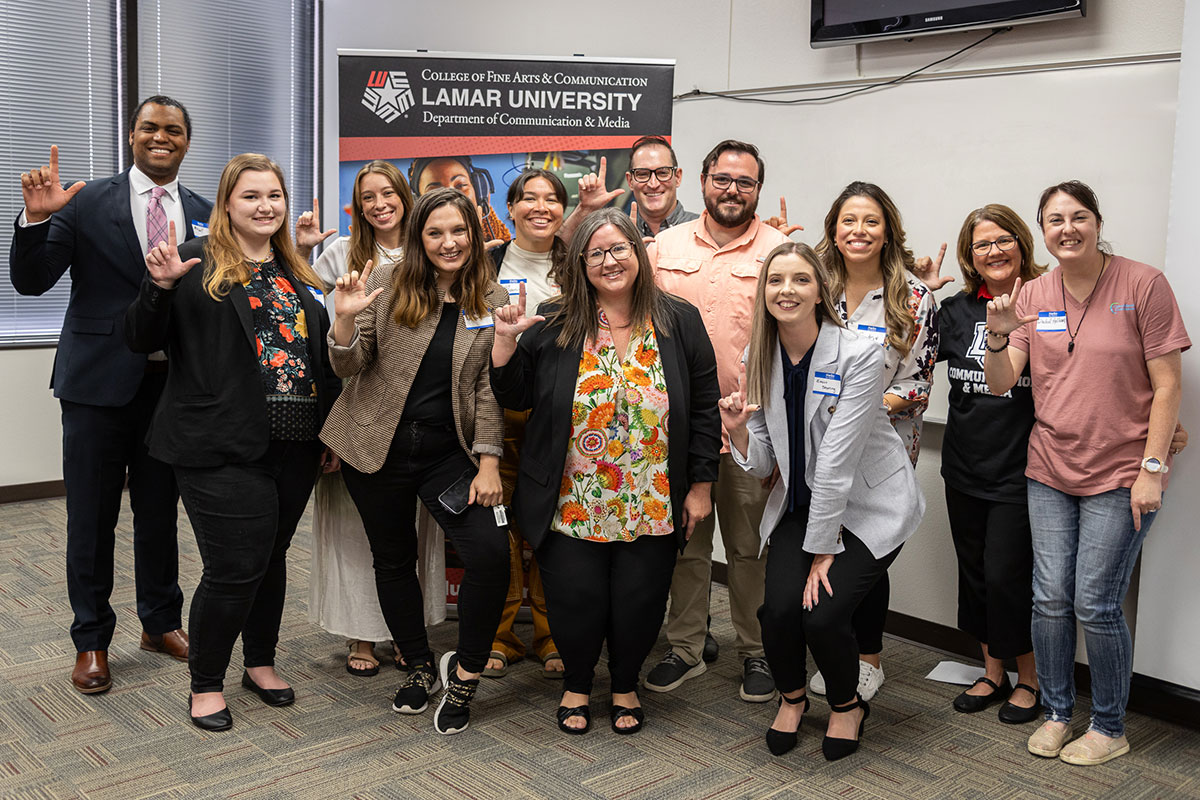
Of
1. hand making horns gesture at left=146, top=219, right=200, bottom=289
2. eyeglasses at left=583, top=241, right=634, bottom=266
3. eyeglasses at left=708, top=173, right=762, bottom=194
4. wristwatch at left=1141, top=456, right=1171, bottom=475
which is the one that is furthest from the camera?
eyeglasses at left=708, top=173, right=762, bottom=194

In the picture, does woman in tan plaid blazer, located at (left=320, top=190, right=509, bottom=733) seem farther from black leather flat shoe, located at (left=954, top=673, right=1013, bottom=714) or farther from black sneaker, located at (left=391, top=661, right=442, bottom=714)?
black leather flat shoe, located at (left=954, top=673, right=1013, bottom=714)

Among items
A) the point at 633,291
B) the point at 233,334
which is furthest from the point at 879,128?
the point at 233,334

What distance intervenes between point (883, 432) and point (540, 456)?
98 cm

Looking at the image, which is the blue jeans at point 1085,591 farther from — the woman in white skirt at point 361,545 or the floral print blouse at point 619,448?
the woman in white skirt at point 361,545

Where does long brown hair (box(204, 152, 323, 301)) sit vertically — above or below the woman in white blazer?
above

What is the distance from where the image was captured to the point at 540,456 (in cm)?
295

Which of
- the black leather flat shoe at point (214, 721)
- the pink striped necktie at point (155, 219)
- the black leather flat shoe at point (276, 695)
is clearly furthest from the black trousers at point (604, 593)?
the pink striped necktie at point (155, 219)

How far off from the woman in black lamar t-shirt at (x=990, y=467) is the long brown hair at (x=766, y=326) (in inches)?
25.5

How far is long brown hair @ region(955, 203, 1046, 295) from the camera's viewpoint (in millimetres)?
3125

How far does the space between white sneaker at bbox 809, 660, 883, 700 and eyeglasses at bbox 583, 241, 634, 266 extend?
155 cm

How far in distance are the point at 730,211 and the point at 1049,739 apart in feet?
6.06

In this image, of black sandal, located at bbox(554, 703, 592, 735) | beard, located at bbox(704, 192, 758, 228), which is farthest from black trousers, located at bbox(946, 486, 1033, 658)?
black sandal, located at bbox(554, 703, 592, 735)

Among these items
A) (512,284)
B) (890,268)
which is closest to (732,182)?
(890,268)

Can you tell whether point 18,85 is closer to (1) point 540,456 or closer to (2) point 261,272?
(2) point 261,272
